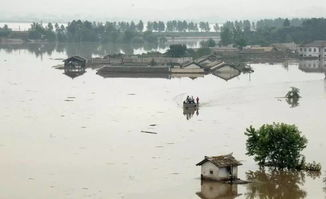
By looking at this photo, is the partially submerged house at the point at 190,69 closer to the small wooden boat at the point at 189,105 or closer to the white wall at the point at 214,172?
the small wooden boat at the point at 189,105

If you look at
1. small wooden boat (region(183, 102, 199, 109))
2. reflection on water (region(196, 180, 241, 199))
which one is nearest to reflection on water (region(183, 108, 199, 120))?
small wooden boat (region(183, 102, 199, 109))

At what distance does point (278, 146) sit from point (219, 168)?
136 centimetres

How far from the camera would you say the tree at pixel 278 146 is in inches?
502

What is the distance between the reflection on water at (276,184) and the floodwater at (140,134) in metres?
0.02

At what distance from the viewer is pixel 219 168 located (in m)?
12.0

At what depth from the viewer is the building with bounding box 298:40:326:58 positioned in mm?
44281

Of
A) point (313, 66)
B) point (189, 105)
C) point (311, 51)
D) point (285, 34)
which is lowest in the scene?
point (189, 105)

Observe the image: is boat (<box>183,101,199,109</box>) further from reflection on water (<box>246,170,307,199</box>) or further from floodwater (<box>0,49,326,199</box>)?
reflection on water (<box>246,170,307,199</box>)

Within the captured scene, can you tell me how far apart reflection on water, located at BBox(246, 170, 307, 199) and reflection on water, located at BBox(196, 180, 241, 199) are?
253mm

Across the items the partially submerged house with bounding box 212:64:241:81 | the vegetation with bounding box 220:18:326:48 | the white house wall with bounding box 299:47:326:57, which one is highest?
the vegetation with bounding box 220:18:326:48

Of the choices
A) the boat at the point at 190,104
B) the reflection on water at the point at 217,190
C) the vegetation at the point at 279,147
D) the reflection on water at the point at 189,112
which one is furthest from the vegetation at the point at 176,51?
the reflection on water at the point at 217,190

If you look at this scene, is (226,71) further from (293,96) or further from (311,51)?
(311,51)

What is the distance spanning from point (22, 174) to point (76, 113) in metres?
7.27

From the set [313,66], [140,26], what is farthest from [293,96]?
[140,26]
